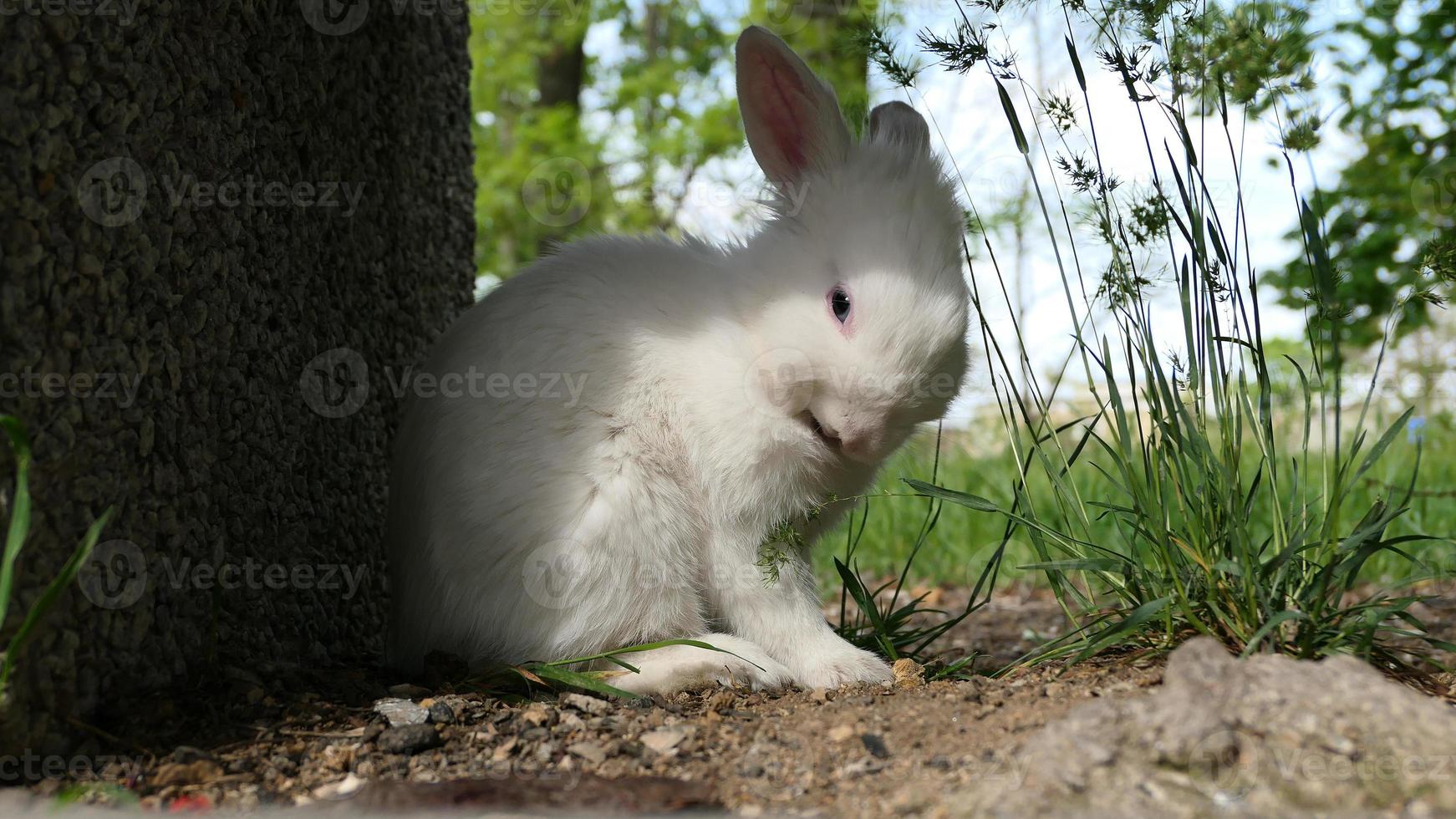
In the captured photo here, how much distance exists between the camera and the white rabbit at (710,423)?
2811 mm

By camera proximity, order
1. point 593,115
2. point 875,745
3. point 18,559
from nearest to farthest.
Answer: point 18,559 → point 875,745 → point 593,115

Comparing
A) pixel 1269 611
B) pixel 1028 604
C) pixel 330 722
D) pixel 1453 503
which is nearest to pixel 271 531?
pixel 330 722

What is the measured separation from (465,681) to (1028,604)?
2932 millimetres

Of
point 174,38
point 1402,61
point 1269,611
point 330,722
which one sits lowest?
point 330,722

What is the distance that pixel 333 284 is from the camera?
3.31 meters

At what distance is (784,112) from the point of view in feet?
10.1

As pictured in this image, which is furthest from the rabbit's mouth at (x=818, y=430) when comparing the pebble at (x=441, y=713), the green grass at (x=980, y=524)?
the green grass at (x=980, y=524)

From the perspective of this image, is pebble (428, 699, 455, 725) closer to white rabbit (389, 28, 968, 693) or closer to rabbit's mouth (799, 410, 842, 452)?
white rabbit (389, 28, 968, 693)

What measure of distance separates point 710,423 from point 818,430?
279mm

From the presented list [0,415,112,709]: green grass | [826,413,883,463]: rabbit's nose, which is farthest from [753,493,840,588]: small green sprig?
[0,415,112,709]: green grass

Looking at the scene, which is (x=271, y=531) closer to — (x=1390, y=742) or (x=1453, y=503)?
(x=1390, y=742)

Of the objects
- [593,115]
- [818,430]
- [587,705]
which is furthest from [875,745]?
[593,115]

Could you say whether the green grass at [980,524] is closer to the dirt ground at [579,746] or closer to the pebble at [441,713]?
the dirt ground at [579,746]

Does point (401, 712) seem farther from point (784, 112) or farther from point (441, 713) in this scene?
point (784, 112)
